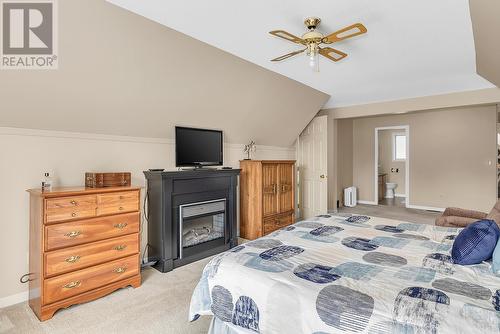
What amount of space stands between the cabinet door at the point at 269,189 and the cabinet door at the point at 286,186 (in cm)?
12

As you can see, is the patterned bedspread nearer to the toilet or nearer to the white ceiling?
the white ceiling

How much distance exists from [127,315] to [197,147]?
2173 mm

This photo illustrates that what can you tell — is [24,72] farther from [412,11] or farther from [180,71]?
[412,11]

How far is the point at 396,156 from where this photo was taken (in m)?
8.95

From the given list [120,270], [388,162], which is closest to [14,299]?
[120,270]

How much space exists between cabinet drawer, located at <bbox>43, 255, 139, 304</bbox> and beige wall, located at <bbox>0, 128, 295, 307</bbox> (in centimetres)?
56

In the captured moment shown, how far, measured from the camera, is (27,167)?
2615 millimetres

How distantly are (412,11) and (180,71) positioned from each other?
7.38 ft

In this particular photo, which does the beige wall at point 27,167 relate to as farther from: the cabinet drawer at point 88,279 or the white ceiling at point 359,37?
the white ceiling at point 359,37

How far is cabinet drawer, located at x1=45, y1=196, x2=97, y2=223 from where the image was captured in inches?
90.7

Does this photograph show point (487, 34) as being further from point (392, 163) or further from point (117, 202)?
point (392, 163)

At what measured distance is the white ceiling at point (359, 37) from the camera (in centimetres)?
225

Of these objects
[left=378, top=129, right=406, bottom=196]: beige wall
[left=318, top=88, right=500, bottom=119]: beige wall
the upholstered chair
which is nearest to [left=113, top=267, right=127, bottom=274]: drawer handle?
the upholstered chair

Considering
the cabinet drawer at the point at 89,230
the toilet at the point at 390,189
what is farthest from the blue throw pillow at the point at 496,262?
the toilet at the point at 390,189
